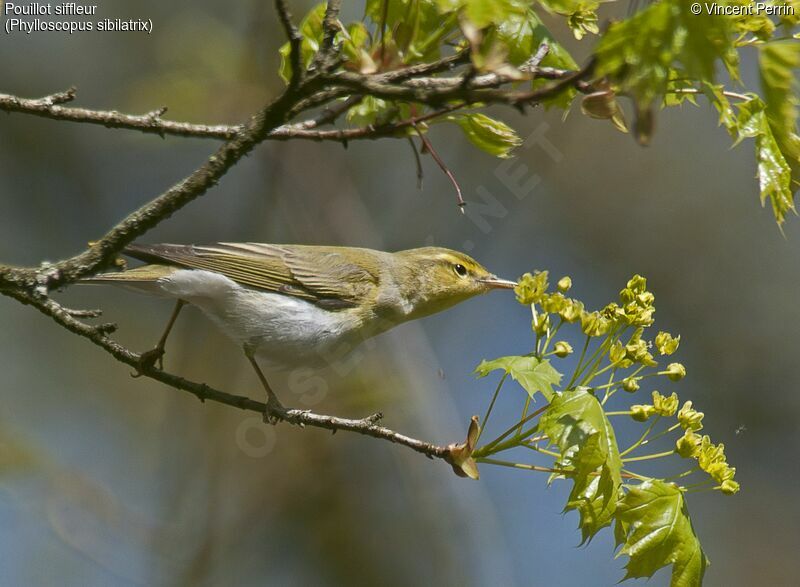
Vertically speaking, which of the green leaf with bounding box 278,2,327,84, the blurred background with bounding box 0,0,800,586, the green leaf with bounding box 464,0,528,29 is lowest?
the blurred background with bounding box 0,0,800,586

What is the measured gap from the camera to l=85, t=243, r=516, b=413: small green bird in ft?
11.1

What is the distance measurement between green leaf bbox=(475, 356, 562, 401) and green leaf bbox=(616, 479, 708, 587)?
36cm

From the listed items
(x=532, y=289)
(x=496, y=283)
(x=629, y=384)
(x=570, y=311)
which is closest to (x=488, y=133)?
(x=532, y=289)

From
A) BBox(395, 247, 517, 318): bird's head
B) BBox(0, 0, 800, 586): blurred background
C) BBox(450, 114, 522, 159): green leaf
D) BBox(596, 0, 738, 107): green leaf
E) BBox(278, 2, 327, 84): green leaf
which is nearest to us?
BBox(596, 0, 738, 107): green leaf

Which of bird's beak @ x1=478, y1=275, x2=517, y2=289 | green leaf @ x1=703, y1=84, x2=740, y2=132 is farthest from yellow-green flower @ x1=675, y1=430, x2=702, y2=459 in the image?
bird's beak @ x1=478, y1=275, x2=517, y2=289

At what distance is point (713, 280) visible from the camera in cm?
788

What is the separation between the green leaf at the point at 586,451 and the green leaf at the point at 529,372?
47 mm

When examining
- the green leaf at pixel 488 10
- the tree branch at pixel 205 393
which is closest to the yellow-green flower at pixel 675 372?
the tree branch at pixel 205 393

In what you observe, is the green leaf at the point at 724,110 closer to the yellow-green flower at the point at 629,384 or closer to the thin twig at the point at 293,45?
the yellow-green flower at the point at 629,384

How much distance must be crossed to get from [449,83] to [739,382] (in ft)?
22.2

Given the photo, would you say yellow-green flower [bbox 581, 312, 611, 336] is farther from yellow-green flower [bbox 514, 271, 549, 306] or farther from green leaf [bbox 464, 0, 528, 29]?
green leaf [bbox 464, 0, 528, 29]

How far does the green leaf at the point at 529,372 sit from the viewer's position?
213 centimetres

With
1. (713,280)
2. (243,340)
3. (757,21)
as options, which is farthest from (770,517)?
(757,21)

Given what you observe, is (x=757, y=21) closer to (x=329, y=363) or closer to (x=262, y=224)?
(x=329, y=363)
